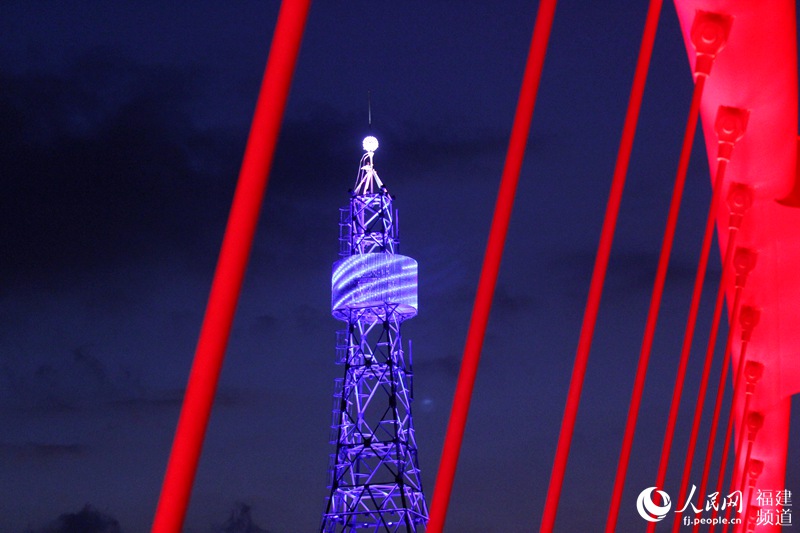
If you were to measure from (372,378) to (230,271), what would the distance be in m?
35.6

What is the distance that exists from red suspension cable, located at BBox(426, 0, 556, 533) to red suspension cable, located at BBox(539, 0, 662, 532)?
1.86 metres

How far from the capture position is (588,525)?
3709cm

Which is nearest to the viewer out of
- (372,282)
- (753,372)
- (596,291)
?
(596,291)

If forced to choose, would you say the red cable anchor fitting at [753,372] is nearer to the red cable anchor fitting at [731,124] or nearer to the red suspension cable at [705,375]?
the red suspension cable at [705,375]

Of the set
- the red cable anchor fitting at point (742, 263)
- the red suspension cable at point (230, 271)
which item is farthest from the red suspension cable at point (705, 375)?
the red suspension cable at point (230, 271)

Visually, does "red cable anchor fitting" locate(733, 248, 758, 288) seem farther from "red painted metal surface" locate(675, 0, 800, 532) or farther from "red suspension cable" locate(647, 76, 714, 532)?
"red suspension cable" locate(647, 76, 714, 532)

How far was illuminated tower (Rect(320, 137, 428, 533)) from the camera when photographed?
36594 mm

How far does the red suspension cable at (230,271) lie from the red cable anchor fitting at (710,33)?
23.9ft

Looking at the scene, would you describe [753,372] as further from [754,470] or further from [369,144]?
[369,144]

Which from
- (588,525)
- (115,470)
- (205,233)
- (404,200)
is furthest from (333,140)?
(588,525)

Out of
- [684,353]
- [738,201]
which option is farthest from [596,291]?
[738,201]

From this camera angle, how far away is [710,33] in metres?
9.46

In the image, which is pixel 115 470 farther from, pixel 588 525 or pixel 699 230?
pixel 699 230

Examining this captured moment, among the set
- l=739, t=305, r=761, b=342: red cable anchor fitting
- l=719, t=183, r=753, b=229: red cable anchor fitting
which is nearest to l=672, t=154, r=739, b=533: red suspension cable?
l=719, t=183, r=753, b=229: red cable anchor fitting
